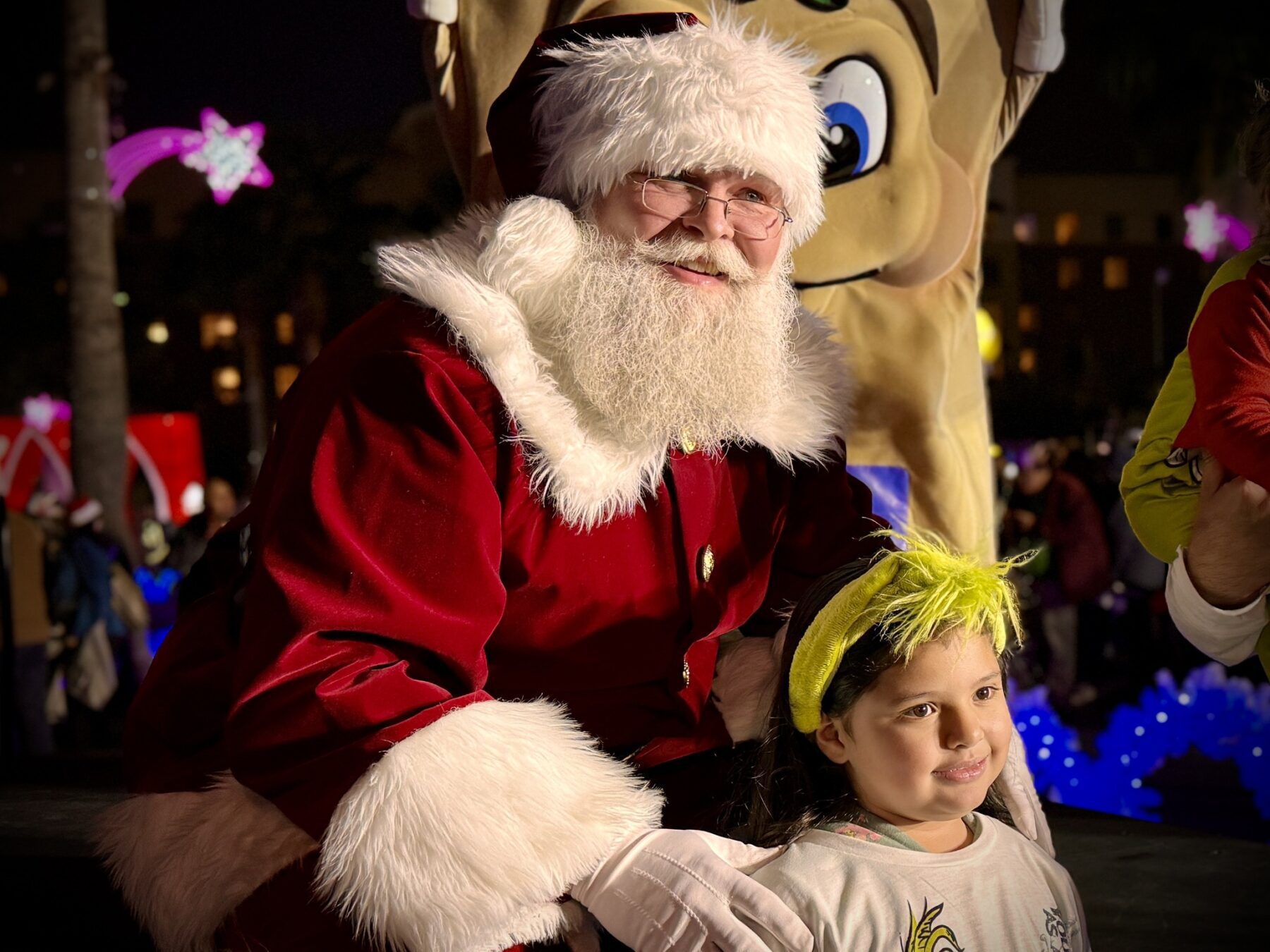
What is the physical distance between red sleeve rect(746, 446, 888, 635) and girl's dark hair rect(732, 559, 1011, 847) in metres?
0.43

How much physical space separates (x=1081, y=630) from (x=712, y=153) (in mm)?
7610

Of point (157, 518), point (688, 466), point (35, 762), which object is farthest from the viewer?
point (157, 518)

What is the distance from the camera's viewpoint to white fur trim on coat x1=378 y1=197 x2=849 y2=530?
89.4 inches

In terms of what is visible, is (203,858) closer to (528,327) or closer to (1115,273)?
(528,327)

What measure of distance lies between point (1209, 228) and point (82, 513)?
1262 centimetres

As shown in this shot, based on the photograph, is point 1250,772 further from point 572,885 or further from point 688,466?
point 572,885

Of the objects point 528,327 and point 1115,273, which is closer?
point 528,327

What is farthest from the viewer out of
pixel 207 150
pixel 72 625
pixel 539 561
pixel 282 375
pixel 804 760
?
pixel 282 375

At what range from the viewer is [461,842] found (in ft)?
6.38

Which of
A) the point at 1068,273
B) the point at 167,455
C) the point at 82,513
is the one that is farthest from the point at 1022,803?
the point at 1068,273

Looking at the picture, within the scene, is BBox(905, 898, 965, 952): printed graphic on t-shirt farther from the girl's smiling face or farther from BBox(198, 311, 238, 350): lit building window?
BBox(198, 311, 238, 350): lit building window

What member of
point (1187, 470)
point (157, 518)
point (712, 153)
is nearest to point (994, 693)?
point (1187, 470)

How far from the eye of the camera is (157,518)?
16234mm

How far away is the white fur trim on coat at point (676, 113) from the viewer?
2355 mm
